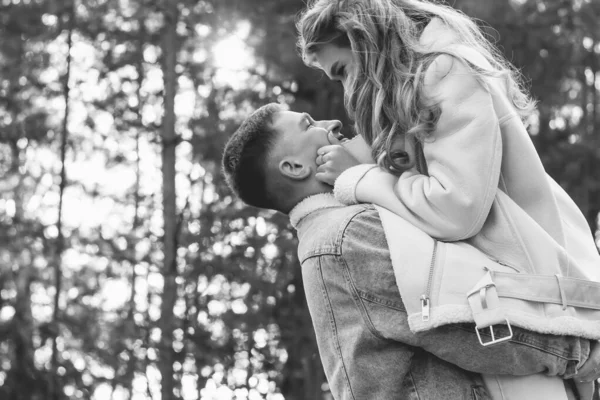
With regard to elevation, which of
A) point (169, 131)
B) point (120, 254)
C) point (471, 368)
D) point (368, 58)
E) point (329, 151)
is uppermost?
point (368, 58)

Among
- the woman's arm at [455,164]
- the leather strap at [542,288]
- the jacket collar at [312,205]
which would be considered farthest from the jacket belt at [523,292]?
the jacket collar at [312,205]

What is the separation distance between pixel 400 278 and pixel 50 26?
19.8 feet

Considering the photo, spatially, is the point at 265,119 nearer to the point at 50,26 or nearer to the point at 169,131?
the point at 169,131

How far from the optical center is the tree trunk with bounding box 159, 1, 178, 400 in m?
6.28

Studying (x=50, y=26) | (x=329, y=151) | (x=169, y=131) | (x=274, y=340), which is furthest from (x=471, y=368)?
(x=50, y=26)

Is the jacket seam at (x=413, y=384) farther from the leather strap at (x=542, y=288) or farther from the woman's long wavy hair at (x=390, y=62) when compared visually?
the woman's long wavy hair at (x=390, y=62)

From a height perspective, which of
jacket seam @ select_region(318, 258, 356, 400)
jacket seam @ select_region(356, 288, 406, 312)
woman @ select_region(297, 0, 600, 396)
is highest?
woman @ select_region(297, 0, 600, 396)

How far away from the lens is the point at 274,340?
720cm

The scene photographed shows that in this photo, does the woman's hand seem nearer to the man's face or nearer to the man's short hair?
the man's face

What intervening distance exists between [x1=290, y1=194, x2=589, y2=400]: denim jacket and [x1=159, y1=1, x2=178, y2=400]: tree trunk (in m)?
4.11

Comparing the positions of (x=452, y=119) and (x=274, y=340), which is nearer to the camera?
(x=452, y=119)

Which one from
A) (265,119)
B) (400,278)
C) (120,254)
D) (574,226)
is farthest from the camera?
(120,254)

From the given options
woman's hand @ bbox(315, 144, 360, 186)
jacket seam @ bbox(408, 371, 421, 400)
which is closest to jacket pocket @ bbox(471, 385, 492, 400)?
jacket seam @ bbox(408, 371, 421, 400)

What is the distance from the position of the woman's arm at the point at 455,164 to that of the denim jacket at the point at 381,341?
136 mm
